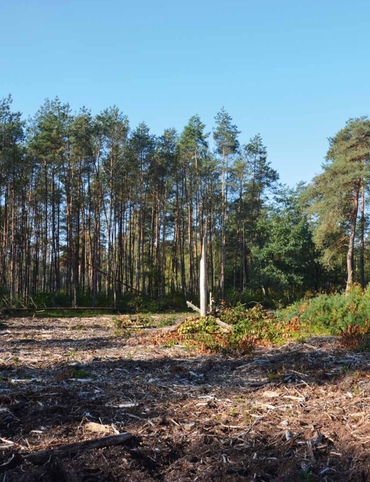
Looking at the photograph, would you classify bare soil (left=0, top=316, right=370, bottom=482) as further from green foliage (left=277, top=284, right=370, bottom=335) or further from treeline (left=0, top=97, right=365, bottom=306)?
treeline (left=0, top=97, right=365, bottom=306)

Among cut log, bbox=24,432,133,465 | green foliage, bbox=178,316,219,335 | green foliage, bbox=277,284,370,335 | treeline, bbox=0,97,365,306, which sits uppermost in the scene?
treeline, bbox=0,97,365,306

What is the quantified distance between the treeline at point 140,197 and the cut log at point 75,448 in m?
20.1

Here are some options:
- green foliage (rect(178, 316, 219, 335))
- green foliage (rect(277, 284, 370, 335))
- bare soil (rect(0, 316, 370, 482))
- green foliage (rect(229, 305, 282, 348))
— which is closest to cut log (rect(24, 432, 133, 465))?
bare soil (rect(0, 316, 370, 482))

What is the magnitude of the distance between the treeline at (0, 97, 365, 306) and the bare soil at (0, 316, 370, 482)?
1727 cm

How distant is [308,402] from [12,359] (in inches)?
244

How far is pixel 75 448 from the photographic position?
11.9ft

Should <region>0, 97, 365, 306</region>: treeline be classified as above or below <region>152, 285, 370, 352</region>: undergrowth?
above

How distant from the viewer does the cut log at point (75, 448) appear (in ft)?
11.3

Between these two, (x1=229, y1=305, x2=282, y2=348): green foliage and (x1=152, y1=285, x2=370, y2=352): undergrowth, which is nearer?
(x1=152, y1=285, x2=370, y2=352): undergrowth

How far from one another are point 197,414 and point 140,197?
28481 millimetres

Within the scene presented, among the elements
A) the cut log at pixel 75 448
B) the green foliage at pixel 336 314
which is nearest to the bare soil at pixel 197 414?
the cut log at pixel 75 448

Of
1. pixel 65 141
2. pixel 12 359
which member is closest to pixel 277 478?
pixel 12 359

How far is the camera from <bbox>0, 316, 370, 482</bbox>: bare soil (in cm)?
340

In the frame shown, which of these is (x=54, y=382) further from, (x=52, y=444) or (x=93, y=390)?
(x=52, y=444)
